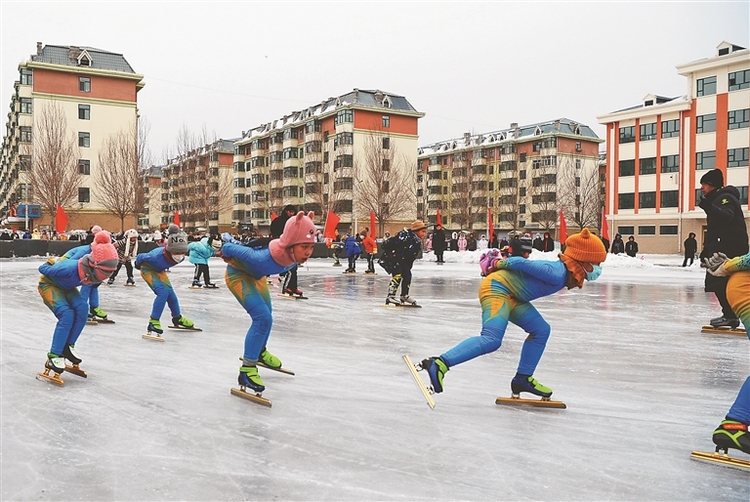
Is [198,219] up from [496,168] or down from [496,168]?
down

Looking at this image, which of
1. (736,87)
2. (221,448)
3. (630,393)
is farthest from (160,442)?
(736,87)

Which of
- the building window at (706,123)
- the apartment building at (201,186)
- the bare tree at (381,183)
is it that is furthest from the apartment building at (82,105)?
the building window at (706,123)

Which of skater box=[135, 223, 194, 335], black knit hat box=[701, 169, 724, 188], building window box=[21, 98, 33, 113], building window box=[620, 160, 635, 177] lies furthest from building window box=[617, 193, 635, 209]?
building window box=[21, 98, 33, 113]

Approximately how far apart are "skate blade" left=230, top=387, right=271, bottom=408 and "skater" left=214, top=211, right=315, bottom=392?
2.3 inches

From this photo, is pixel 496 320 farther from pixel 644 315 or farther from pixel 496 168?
pixel 496 168

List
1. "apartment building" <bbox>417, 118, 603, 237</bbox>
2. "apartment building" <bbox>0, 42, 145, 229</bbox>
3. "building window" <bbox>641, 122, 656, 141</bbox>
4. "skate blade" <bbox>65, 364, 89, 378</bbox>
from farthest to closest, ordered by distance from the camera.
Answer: "apartment building" <bbox>417, 118, 603, 237</bbox> → "apartment building" <bbox>0, 42, 145, 229</bbox> → "building window" <bbox>641, 122, 656, 141</bbox> → "skate blade" <bbox>65, 364, 89, 378</bbox>

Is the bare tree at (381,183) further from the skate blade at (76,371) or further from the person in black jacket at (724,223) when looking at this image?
the skate blade at (76,371)

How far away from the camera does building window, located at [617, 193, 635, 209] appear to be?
46750 mm

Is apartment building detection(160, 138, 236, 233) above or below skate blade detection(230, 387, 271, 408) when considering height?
above

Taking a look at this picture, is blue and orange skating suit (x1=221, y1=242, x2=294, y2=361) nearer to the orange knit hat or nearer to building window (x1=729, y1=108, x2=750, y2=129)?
the orange knit hat

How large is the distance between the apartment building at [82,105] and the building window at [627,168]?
3819 cm

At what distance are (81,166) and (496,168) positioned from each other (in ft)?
149

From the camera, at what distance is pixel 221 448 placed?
3799mm

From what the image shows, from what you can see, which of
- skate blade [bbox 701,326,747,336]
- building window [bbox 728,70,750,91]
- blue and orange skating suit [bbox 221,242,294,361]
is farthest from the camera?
building window [bbox 728,70,750,91]
